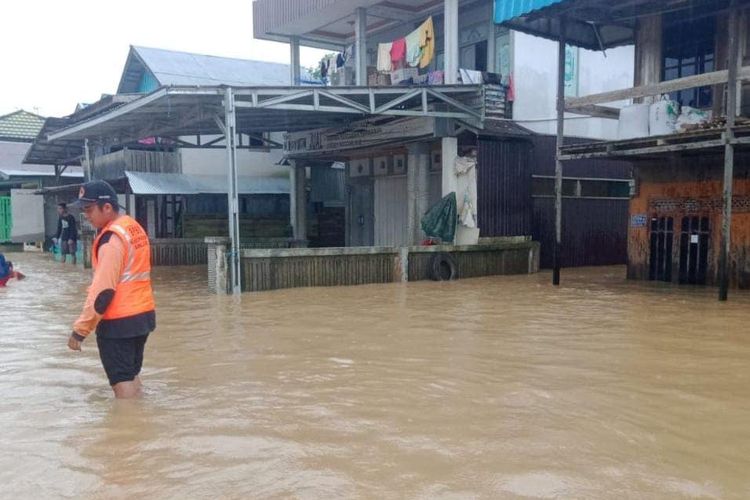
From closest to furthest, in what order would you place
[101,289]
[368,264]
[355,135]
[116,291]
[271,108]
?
[101,289] → [116,291] → [271,108] → [368,264] → [355,135]

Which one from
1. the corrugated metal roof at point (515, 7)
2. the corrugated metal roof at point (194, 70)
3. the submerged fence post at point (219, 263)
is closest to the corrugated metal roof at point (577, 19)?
the corrugated metal roof at point (515, 7)

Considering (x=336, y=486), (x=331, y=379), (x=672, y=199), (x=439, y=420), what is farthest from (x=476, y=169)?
(x=336, y=486)

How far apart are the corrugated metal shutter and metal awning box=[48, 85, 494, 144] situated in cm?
250

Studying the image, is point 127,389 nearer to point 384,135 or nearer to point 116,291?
point 116,291

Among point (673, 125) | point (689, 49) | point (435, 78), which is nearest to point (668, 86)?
point (673, 125)

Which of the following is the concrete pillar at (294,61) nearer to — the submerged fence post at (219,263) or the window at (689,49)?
the submerged fence post at (219,263)

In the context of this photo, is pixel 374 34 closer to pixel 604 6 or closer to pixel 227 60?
pixel 227 60

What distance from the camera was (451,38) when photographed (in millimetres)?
14688

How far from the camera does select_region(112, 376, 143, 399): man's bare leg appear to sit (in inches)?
200

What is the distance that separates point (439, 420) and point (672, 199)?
35.5ft

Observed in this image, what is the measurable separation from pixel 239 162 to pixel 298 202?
102 inches

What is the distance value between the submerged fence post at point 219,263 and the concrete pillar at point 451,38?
6388mm

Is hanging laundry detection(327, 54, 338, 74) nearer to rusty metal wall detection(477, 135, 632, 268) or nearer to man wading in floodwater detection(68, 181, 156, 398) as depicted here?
rusty metal wall detection(477, 135, 632, 268)

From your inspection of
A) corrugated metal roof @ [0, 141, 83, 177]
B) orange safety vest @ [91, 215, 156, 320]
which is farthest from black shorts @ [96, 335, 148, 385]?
corrugated metal roof @ [0, 141, 83, 177]
